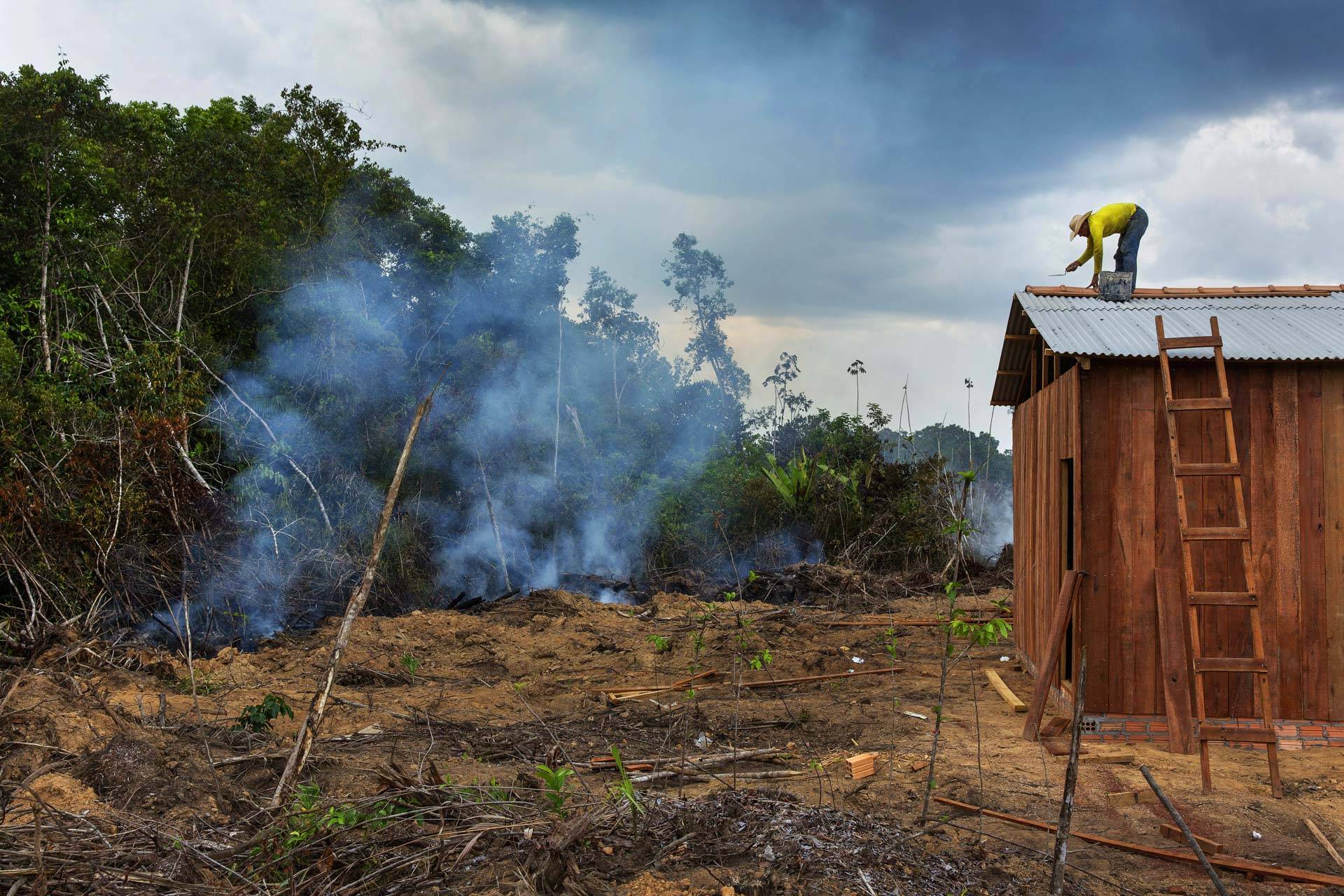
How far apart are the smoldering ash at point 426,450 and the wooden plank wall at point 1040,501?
8828 mm

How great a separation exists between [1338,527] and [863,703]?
13.2ft

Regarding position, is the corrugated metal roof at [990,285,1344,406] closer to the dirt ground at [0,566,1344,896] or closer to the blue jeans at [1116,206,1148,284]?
the blue jeans at [1116,206,1148,284]

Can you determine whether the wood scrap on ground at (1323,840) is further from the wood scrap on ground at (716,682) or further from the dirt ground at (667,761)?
the wood scrap on ground at (716,682)

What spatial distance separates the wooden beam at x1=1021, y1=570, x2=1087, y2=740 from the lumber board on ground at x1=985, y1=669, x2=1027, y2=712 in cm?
92

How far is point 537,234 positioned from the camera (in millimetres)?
22609

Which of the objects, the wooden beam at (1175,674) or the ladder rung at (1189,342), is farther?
the wooden beam at (1175,674)

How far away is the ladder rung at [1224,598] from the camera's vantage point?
5781 mm

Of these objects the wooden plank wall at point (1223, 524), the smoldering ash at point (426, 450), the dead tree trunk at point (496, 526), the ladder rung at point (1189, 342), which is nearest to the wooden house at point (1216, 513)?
the wooden plank wall at point (1223, 524)

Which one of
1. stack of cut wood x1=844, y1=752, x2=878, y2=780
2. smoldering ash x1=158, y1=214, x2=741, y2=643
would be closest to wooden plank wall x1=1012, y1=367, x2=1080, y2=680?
stack of cut wood x1=844, y1=752, x2=878, y2=780

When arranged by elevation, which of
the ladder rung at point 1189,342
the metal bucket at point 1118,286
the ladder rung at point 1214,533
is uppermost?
the metal bucket at point 1118,286

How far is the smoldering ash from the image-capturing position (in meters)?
13.1

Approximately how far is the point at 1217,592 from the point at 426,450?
529 inches

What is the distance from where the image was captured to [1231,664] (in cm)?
579

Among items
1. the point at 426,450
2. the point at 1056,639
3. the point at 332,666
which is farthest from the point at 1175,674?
the point at 426,450
